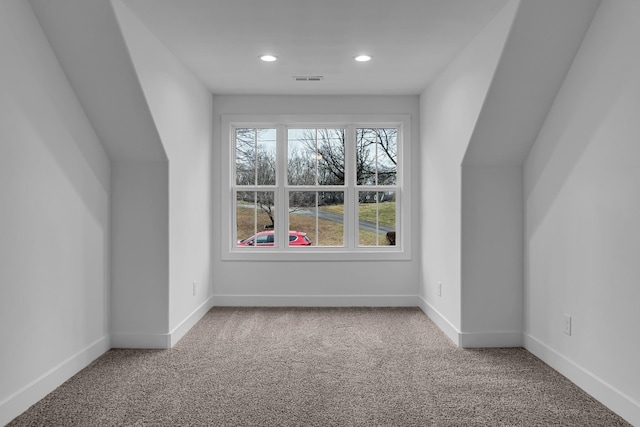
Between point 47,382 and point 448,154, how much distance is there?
11.3 ft

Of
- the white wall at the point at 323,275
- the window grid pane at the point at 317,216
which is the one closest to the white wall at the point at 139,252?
the white wall at the point at 323,275

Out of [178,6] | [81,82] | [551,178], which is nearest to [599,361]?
[551,178]

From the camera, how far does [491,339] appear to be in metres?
3.68

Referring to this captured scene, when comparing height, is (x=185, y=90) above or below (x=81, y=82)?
above

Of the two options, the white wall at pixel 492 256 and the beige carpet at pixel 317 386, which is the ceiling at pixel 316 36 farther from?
the beige carpet at pixel 317 386

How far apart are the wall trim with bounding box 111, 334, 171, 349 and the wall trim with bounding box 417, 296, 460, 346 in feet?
7.73

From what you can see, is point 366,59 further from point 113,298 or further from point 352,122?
point 113,298

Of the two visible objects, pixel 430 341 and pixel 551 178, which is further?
pixel 430 341

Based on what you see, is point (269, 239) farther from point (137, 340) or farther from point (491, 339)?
point (491, 339)

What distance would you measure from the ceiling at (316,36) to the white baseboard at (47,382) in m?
2.34

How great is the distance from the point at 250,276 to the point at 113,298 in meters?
1.77

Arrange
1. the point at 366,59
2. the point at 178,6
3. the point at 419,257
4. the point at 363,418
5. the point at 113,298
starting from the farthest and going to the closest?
the point at 419,257
the point at 366,59
the point at 113,298
the point at 178,6
the point at 363,418

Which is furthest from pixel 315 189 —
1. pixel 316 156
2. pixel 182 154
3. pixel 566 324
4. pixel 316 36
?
pixel 566 324

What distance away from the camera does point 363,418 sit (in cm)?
245
